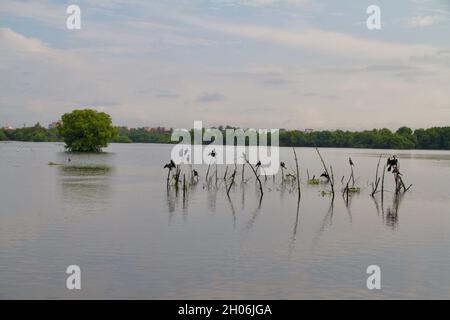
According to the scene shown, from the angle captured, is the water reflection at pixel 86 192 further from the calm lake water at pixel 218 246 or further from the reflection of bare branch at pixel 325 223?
the reflection of bare branch at pixel 325 223

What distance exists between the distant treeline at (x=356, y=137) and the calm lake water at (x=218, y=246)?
9174 cm

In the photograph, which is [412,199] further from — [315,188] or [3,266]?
[3,266]

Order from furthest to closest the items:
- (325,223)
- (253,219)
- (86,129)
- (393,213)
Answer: (86,129)
(393,213)
(253,219)
(325,223)

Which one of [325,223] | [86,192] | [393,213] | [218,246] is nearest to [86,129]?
[86,192]

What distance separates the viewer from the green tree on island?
3526 inches

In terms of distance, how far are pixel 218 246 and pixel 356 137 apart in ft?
491

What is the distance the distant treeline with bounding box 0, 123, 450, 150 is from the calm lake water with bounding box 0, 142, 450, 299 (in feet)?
301

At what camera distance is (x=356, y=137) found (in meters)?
160

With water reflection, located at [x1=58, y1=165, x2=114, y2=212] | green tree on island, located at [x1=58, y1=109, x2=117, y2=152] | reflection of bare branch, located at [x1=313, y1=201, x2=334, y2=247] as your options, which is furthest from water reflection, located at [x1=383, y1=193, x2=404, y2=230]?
green tree on island, located at [x1=58, y1=109, x2=117, y2=152]

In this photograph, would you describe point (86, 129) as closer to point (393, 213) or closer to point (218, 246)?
point (393, 213)

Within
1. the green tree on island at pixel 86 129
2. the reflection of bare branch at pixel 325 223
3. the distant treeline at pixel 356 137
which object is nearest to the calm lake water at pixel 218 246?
the reflection of bare branch at pixel 325 223

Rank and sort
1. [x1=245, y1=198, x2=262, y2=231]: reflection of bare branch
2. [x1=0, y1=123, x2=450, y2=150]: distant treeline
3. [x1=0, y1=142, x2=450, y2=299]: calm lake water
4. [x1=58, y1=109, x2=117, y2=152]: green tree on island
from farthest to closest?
[x1=0, y1=123, x2=450, y2=150]: distant treeline → [x1=58, y1=109, x2=117, y2=152]: green tree on island → [x1=245, y1=198, x2=262, y2=231]: reflection of bare branch → [x1=0, y1=142, x2=450, y2=299]: calm lake water

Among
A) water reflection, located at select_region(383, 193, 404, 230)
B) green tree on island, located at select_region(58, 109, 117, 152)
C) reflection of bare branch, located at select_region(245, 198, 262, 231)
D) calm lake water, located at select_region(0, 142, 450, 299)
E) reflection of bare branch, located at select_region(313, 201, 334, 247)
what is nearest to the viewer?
calm lake water, located at select_region(0, 142, 450, 299)

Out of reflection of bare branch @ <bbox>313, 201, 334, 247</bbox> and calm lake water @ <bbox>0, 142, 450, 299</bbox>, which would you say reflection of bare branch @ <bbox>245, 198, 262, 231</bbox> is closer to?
calm lake water @ <bbox>0, 142, 450, 299</bbox>
